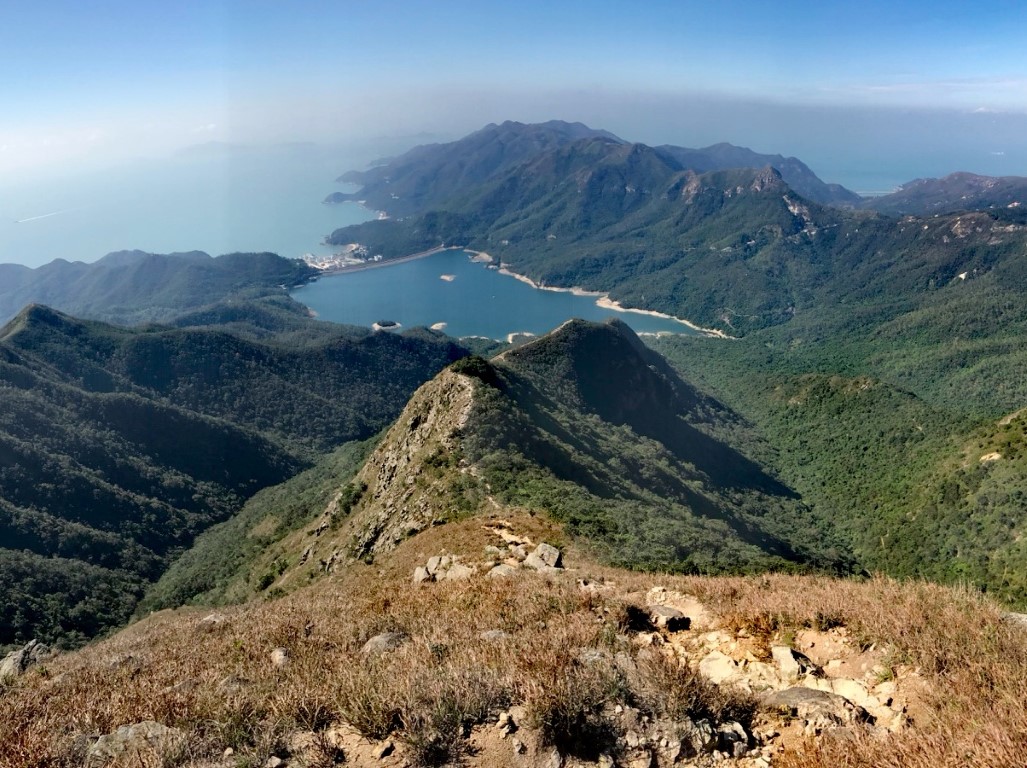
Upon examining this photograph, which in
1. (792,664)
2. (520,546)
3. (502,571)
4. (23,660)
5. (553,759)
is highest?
(553,759)

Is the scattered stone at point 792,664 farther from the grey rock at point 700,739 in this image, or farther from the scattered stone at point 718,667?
the grey rock at point 700,739

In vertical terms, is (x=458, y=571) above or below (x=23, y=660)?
above

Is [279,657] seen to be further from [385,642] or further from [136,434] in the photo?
[136,434]

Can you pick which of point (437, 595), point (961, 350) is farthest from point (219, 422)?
point (961, 350)

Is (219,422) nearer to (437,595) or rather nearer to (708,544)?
(708,544)

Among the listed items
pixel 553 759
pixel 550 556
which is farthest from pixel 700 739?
pixel 550 556

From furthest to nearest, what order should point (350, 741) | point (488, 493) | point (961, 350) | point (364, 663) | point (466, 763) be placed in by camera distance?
point (961, 350), point (488, 493), point (364, 663), point (350, 741), point (466, 763)
